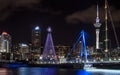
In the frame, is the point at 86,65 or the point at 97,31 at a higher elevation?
the point at 97,31

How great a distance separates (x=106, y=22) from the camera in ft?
411

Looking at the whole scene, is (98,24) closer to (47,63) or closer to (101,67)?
(47,63)

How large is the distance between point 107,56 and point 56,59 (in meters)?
46.6

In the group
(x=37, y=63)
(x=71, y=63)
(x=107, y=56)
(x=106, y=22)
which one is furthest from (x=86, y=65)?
(x=37, y=63)

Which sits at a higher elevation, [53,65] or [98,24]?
[98,24]

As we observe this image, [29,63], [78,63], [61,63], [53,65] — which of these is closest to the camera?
[78,63]

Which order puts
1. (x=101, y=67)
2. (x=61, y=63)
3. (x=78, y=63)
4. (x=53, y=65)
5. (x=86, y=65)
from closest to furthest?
(x=86, y=65) < (x=101, y=67) < (x=78, y=63) < (x=61, y=63) < (x=53, y=65)

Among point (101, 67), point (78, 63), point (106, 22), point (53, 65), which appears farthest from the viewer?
point (53, 65)

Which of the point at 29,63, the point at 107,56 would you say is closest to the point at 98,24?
the point at 29,63

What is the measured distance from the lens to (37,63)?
609 ft

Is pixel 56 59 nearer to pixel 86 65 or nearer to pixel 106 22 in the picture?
pixel 86 65

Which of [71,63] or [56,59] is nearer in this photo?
[71,63]

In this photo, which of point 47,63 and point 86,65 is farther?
point 47,63

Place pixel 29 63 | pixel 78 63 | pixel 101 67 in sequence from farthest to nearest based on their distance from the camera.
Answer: pixel 29 63 < pixel 78 63 < pixel 101 67
